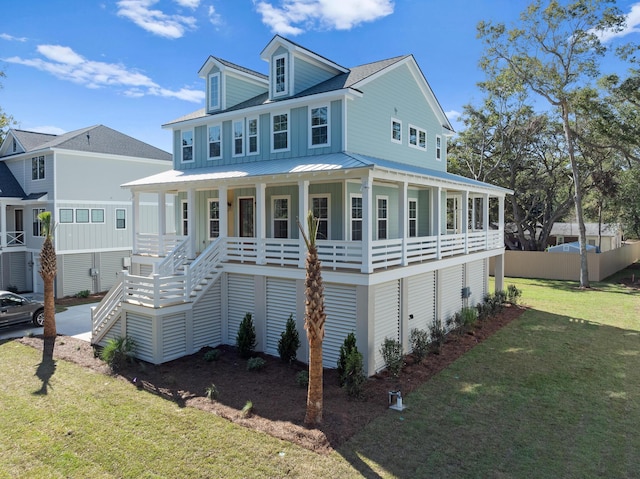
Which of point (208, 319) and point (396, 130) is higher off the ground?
point (396, 130)

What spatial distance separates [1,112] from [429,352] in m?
36.0

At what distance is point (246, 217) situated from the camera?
16859 mm

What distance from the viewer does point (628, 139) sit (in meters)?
26.3

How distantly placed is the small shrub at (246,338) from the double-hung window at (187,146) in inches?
348

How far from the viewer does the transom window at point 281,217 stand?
15.9 metres

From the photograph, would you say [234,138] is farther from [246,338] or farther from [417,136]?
[246,338]

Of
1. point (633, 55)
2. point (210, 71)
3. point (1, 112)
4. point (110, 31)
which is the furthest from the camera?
point (1, 112)

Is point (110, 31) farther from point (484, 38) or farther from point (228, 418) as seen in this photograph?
point (484, 38)

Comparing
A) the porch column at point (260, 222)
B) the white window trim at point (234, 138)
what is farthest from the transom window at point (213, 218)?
the porch column at point (260, 222)

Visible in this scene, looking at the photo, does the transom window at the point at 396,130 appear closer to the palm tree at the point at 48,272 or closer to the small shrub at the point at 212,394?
the small shrub at the point at 212,394

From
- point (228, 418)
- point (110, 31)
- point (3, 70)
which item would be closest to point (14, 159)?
point (3, 70)

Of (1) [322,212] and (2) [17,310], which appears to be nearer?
(1) [322,212]

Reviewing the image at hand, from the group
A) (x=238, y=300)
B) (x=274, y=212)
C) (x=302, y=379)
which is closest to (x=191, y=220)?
(x=274, y=212)

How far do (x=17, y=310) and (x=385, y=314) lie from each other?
553 inches
